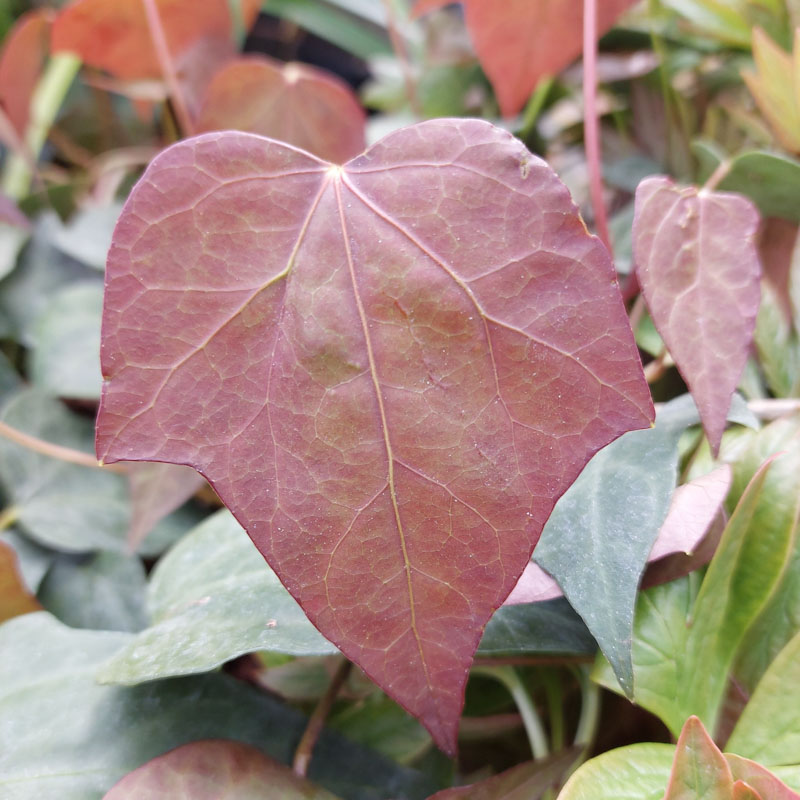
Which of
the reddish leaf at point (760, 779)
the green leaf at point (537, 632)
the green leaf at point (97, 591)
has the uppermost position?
Answer: the reddish leaf at point (760, 779)

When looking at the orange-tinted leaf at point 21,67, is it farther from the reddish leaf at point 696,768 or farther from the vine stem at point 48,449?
the reddish leaf at point 696,768

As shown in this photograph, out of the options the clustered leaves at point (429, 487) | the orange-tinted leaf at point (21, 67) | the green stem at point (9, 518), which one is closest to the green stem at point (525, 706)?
the clustered leaves at point (429, 487)

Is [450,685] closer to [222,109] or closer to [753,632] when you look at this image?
[753,632]

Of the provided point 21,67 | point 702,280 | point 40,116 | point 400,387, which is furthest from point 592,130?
point 40,116

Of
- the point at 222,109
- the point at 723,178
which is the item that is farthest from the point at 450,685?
the point at 222,109

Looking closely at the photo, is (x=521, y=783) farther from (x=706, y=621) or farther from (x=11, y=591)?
(x=11, y=591)
